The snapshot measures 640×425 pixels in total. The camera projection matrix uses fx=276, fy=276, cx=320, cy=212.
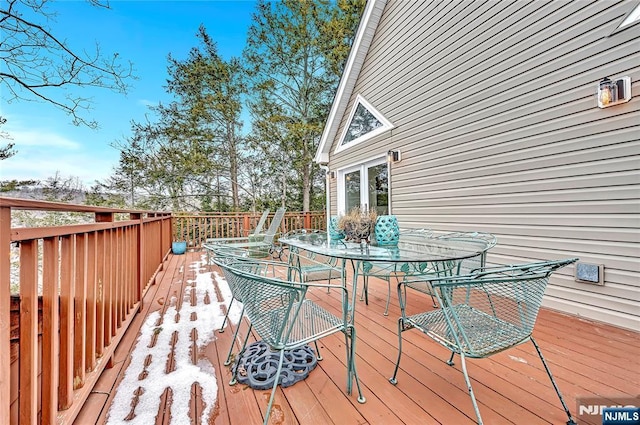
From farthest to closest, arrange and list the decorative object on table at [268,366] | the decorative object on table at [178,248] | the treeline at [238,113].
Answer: the treeline at [238,113], the decorative object on table at [178,248], the decorative object on table at [268,366]

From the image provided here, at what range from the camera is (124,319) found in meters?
2.46

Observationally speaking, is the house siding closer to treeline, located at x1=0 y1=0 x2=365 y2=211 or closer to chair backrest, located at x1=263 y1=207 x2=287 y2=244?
chair backrest, located at x1=263 y1=207 x2=287 y2=244

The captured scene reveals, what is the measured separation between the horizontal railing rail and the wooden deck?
0.20 m

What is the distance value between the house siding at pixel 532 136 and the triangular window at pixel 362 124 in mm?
744

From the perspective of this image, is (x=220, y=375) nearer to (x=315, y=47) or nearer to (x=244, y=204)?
(x=244, y=204)

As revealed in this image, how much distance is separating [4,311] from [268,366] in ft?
4.54

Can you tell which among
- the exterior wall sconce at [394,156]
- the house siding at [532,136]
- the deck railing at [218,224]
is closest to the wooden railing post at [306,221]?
the deck railing at [218,224]

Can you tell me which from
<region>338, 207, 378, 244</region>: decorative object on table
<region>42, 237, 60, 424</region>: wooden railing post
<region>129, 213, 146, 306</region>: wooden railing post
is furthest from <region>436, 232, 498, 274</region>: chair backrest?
<region>129, 213, 146, 306</region>: wooden railing post

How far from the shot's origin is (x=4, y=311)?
2.89ft

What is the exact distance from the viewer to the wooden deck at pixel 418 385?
1.47 m

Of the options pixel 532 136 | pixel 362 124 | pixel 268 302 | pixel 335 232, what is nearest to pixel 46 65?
pixel 335 232

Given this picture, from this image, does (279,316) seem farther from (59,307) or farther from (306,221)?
(306,221)

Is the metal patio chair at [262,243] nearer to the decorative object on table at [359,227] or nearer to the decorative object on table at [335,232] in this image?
the decorative object on table at [335,232]

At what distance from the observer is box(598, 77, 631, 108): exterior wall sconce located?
234 cm
